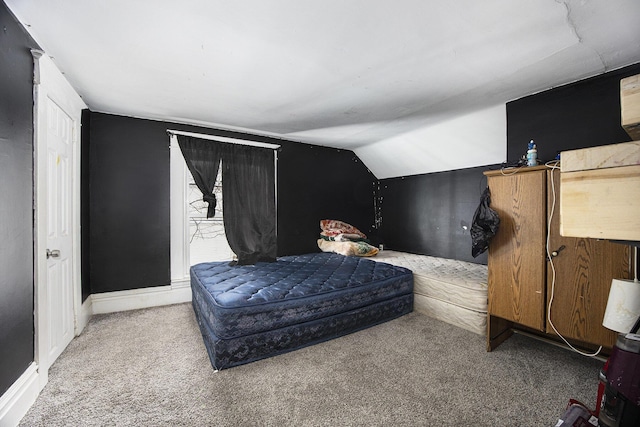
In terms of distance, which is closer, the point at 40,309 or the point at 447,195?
the point at 40,309

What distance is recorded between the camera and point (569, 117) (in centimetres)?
225

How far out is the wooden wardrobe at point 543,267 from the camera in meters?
1.65

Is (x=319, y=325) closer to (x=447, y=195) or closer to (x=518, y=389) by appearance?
(x=518, y=389)

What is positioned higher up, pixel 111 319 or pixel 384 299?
pixel 384 299

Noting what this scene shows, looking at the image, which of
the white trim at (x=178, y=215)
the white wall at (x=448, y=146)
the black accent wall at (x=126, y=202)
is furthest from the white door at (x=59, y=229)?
the white wall at (x=448, y=146)

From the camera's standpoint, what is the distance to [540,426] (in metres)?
1.40

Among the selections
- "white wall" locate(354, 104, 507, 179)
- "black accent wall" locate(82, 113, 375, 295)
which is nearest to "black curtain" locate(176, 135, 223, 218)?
"black accent wall" locate(82, 113, 375, 295)

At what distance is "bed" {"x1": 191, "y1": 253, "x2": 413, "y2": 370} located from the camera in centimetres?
199

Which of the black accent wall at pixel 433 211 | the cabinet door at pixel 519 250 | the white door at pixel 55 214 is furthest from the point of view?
the black accent wall at pixel 433 211

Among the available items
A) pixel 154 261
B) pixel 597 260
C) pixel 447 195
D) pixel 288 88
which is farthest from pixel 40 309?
pixel 447 195

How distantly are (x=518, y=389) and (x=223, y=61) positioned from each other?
3042 millimetres

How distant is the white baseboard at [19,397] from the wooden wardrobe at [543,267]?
3127 millimetres

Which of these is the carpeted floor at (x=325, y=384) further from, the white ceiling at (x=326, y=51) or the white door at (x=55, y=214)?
the white ceiling at (x=326, y=51)

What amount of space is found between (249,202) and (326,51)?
2317 millimetres
